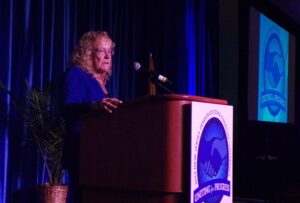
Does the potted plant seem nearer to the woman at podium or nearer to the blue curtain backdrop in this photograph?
the blue curtain backdrop

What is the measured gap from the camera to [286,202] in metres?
4.79

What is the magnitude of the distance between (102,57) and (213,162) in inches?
32.3

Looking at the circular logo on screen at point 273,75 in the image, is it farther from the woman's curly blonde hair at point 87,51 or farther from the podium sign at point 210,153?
the podium sign at point 210,153

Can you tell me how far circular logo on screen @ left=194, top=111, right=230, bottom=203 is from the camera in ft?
5.55

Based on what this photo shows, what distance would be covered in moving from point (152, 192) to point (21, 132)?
203 cm

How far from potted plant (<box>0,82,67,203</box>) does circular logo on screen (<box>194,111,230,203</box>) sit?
1.67 meters

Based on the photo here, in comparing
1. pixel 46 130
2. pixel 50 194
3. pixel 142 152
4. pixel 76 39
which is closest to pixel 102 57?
pixel 142 152

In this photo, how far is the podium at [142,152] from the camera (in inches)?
64.4

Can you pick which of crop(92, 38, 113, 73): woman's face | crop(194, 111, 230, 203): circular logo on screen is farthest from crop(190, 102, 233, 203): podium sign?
crop(92, 38, 113, 73): woman's face

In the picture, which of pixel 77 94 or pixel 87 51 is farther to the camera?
pixel 87 51

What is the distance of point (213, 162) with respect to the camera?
1.78 m

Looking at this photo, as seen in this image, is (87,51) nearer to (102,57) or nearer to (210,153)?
(102,57)

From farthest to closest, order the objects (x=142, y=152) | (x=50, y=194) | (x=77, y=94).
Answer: (x=50, y=194) < (x=77, y=94) < (x=142, y=152)

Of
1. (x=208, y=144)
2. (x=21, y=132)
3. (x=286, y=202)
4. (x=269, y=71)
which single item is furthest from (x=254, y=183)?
(x=208, y=144)
